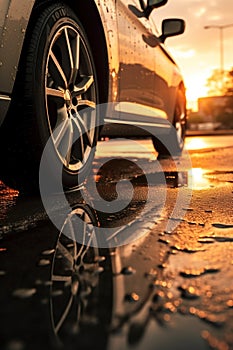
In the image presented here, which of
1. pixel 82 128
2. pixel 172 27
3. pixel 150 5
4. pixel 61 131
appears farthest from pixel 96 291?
pixel 172 27

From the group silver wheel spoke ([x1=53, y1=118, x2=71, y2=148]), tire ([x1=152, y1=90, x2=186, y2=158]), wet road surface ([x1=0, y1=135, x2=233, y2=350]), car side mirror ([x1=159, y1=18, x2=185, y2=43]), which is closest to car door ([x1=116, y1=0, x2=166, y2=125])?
car side mirror ([x1=159, y1=18, x2=185, y2=43])

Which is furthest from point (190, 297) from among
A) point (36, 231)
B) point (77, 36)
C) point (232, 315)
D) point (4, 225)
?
point (77, 36)

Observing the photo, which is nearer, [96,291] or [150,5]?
[96,291]

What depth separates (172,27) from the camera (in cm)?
567

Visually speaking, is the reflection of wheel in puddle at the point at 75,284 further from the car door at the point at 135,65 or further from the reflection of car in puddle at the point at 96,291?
the car door at the point at 135,65

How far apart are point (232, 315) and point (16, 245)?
3.07ft

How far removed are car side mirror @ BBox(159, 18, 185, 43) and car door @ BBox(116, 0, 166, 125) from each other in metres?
0.70

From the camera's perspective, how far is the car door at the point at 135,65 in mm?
3699

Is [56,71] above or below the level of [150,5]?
below

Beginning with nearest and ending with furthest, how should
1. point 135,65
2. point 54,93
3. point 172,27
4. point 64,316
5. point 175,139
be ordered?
1. point 64,316
2. point 54,93
3. point 135,65
4. point 172,27
5. point 175,139

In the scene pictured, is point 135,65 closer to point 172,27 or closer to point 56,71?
point 56,71

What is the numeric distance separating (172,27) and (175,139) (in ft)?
5.30

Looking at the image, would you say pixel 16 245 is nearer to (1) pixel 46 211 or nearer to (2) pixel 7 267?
(2) pixel 7 267

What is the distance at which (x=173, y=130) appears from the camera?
6.52 meters
